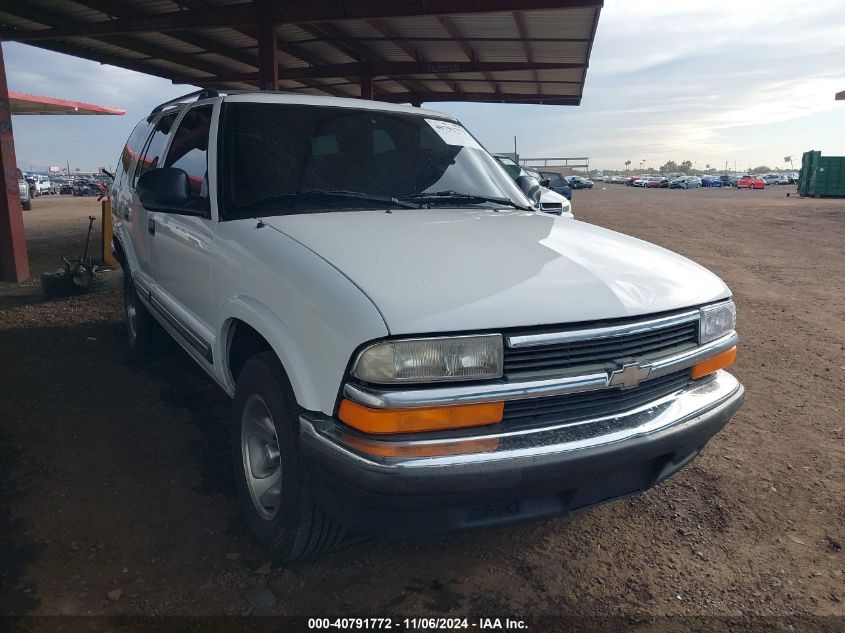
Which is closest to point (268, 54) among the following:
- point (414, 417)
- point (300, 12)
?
point (300, 12)

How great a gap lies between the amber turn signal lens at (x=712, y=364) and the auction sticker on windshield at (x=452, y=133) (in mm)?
1950

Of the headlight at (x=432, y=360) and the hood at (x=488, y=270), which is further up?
the hood at (x=488, y=270)

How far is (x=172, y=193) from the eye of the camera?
2996 millimetres

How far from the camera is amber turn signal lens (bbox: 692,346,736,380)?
8.62ft

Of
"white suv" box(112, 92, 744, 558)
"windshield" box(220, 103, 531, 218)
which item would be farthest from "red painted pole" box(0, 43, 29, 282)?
"windshield" box(220, 103, 531, 218)

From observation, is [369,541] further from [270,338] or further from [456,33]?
[456,33]

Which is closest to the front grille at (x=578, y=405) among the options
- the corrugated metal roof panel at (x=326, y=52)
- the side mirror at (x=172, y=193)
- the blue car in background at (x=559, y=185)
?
the side mirror at (x=172, y=193)

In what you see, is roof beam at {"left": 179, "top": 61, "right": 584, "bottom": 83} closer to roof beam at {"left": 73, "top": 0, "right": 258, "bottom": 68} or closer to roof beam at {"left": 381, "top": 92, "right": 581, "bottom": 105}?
roof beam at {"left": 73, "top": 0, "right": 258, "bottom": 68}

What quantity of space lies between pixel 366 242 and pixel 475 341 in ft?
2.26

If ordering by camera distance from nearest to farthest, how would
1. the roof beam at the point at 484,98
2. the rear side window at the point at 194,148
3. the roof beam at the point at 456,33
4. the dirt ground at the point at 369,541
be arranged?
the dirt ground at the point at 369,541 < the rear side window at the point at 194,148 < the roof beam at the point at 456,33 < the roof beam at the point at 484,98

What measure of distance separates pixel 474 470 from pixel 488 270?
752mm

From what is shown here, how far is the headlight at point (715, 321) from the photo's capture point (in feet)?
8.52

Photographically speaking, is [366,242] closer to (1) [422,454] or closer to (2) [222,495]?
(1) [422,454]

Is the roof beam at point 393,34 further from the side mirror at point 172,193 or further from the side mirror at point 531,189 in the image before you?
the side mirror at point 172,193
